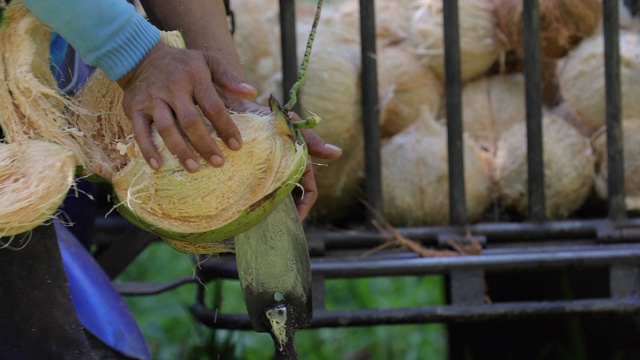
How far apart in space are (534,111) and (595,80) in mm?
256

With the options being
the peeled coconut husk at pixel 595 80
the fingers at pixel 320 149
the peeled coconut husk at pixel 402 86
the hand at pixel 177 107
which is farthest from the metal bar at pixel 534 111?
the hand at pixel 177 107

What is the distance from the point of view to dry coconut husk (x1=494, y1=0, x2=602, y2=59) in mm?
2340

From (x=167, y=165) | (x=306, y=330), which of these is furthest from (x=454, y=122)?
(x=306, y=330)

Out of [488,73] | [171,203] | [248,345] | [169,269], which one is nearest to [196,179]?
[171,203]

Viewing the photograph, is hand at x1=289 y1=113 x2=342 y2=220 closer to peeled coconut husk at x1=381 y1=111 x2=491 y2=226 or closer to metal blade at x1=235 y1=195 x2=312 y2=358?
metal blade at x1=235 y1=195 x2=312 y2=358

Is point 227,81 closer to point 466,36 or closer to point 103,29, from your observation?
point 103,29

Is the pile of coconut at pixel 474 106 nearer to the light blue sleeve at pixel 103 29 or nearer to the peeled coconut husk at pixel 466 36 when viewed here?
the peeled coconut husk at pixel 466 36

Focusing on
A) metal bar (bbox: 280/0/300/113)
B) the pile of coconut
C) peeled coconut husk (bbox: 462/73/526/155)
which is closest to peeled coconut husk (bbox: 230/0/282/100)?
the pile of coconut

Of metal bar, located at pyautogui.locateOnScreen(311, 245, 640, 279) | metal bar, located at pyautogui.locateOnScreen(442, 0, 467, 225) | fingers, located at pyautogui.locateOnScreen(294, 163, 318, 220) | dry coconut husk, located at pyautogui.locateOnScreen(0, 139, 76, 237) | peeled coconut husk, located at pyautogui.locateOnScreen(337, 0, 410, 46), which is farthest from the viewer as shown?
peeled coconut husk, located at pyautogui.locateOnScreen(337, 0, 410, 46)

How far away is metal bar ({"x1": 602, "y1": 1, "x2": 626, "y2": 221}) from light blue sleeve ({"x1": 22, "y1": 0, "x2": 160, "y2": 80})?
3.86 feet

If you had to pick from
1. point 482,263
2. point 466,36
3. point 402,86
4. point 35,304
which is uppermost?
point 466,36

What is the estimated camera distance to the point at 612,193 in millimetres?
2117

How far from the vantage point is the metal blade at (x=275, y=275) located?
4.38 ft

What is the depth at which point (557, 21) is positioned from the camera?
7.73 feet
